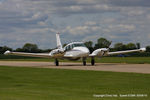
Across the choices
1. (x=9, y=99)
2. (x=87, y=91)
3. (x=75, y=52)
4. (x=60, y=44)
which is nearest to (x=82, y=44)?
(x=75, y=52)

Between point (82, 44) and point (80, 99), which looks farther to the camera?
point (82, 44)

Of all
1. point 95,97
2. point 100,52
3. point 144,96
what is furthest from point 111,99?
point 100,52

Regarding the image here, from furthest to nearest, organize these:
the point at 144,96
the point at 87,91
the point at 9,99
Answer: the point at 87,91, the point at 144,96, the point at 9,99

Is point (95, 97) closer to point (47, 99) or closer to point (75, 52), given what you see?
point (47, 99)

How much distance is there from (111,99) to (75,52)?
31907 millimetres

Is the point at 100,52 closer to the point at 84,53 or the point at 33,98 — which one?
the point at 84,53

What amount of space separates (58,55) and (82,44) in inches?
141

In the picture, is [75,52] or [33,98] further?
[75,52]

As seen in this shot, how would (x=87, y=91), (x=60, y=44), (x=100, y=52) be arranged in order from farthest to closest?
(x=60, y=44) < (x=100, y=52) < (x=87, y=91)

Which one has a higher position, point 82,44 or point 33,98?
point 82,44

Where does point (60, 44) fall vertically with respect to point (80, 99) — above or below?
above

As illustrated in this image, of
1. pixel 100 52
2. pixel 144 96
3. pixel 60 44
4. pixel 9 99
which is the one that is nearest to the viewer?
pixel 9 99

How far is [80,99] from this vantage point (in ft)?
41.7

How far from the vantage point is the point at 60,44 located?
54.3 metres
